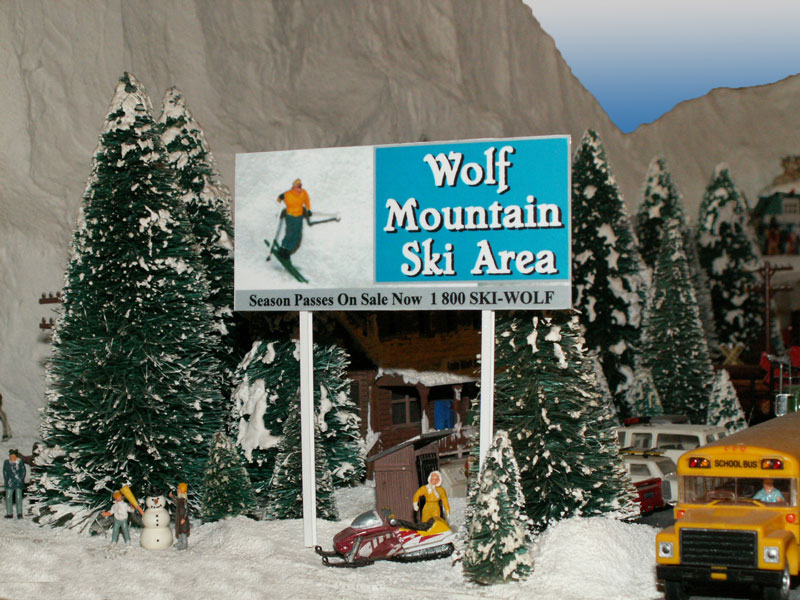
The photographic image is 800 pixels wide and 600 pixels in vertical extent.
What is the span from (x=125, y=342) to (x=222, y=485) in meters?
4.31

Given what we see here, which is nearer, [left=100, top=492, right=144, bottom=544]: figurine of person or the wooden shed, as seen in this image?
[left=100, top=492, right=144, bottom=544]: figurine of person

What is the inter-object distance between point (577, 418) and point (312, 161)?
8083 millimetres

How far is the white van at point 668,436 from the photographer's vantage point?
103 feet

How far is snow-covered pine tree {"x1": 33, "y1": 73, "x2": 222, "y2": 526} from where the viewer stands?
84.9 ft

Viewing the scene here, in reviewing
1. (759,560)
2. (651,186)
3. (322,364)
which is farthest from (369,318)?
(651,186)

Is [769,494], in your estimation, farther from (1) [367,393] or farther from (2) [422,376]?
(1) [367,393]

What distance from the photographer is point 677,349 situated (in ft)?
145

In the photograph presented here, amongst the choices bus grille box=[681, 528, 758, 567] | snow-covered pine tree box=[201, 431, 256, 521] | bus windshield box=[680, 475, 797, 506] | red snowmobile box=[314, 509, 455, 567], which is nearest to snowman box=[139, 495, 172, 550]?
snow-covered pine tree box=[201, 431, 256, 521]

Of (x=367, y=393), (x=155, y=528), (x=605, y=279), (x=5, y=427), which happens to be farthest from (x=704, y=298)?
(x=155, y=528)

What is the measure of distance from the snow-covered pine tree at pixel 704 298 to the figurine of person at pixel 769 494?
4423 cm

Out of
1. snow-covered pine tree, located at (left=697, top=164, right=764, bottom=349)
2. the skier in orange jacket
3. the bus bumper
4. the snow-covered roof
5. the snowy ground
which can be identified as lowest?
the snowy ground

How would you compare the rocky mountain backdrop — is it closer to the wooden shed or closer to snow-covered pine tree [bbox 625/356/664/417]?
the wooden shed

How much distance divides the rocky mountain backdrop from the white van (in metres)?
24.4

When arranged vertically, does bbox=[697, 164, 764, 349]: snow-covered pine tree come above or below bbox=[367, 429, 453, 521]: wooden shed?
above
